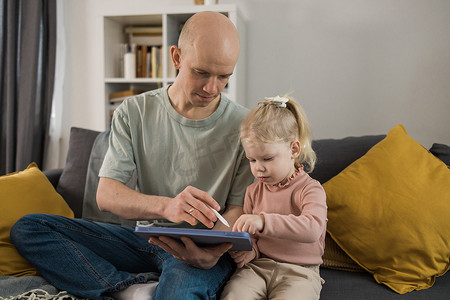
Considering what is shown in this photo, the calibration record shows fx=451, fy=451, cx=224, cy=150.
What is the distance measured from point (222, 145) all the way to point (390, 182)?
61cm

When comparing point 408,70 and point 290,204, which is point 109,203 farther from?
point 408,70

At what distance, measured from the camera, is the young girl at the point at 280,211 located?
1258 mm

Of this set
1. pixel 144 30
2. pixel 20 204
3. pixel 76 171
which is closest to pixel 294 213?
pixel 20 204

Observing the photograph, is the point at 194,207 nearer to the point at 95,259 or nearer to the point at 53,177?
the point at 95,259

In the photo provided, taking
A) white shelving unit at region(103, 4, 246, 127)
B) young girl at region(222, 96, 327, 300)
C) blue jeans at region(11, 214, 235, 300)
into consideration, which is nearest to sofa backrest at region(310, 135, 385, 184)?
young girl at region(222, 96, 327, 300)

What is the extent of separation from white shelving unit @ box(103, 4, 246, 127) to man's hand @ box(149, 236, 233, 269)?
1.38 metres

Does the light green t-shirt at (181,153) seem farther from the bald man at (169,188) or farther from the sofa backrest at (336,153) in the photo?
the sofa backrest at (336,153)

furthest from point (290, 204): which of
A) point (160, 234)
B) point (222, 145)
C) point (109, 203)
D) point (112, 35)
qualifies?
point (112, 35)

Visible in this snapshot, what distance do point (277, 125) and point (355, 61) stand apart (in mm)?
1426

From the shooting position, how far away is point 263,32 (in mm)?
2719

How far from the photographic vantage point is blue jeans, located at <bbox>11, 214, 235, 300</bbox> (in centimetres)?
130

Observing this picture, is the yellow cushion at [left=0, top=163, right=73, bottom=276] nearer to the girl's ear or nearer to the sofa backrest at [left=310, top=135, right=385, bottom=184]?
the girl's ear

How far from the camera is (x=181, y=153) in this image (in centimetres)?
156

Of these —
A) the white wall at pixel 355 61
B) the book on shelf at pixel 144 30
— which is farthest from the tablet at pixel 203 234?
the book on shelf at pixel 144 30
